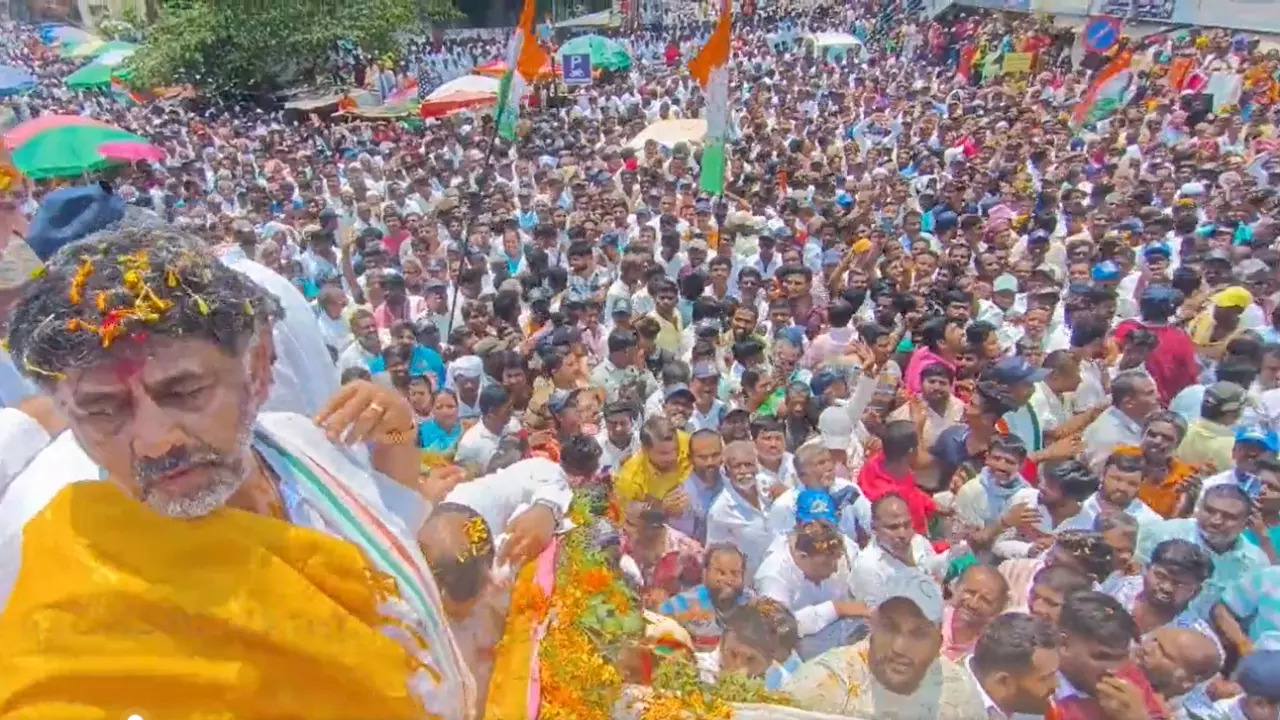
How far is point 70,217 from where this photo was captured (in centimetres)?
209

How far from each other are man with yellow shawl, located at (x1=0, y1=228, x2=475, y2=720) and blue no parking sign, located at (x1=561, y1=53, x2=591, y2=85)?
52.8 ft

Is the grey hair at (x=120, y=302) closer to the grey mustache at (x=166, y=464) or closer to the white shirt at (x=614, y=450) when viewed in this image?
the grey mustache at (x=166, y=464)

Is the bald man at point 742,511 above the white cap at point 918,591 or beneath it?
beneath

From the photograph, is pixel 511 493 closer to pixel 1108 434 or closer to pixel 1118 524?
pixel 1118 524

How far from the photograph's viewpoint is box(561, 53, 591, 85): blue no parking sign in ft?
54.8

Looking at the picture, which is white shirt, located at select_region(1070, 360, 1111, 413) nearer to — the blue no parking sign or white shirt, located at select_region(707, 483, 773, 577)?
white shirt, located at select_region(707, 483, 773, 577)

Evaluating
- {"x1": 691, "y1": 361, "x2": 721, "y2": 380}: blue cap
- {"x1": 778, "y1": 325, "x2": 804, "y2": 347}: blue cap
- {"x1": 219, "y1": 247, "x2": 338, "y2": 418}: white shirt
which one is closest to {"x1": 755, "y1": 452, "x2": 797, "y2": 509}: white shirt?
{"x1": 691, "y1": 361, "x2": 721, "y2": 380}: blue cap

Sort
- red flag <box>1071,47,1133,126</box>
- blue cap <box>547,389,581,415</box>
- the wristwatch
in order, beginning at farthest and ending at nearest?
1. red flag <box>1071,47,1133,126</box>
2. blue cap <box>547,389,581,415</box>
3. the wristwatch

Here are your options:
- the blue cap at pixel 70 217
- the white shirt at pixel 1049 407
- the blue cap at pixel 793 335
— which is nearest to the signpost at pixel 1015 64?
the blue cap at pixel 793 335

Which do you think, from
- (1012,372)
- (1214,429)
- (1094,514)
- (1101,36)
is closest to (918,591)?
(1094,514)

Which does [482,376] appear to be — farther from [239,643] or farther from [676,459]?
[239,643]

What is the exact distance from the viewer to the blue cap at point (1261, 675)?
238 centimetres

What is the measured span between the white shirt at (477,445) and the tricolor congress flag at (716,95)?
369 cm

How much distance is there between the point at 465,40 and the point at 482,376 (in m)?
20.1
